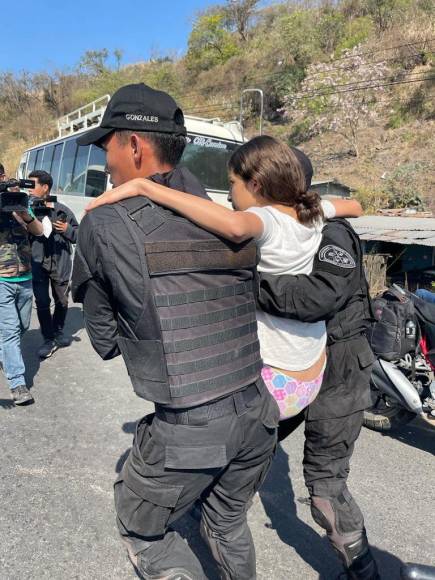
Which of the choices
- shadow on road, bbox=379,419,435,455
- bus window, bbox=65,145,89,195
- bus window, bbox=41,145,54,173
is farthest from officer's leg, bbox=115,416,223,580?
bus window, bbox=41,145,54,173

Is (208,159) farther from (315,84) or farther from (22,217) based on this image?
(315,84)

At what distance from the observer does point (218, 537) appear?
1.57 m

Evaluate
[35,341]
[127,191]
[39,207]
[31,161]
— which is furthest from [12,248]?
[31,161]

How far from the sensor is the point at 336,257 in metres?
1.73

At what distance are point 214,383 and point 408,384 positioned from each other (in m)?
2.30

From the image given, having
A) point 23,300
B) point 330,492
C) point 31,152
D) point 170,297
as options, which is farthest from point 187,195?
point 31,152

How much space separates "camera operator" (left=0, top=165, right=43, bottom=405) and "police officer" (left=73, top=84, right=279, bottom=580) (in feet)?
8.10

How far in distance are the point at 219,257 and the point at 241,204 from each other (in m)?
0.42

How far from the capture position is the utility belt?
1345 mm

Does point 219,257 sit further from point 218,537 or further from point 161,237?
point 218,537

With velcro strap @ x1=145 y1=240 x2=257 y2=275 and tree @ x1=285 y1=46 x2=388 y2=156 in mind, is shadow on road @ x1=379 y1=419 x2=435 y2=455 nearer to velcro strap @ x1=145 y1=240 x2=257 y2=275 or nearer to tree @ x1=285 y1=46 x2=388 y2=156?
Result: velcro strap @ x1=145 y1=240 x2=257 y2=275

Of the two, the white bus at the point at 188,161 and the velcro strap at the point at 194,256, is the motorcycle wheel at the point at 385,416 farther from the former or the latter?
the white bus at the point at 188,161

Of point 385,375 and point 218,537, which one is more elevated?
point 218,537

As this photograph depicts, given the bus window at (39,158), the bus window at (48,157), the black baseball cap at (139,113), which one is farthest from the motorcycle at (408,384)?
the bus window at (39,158)
